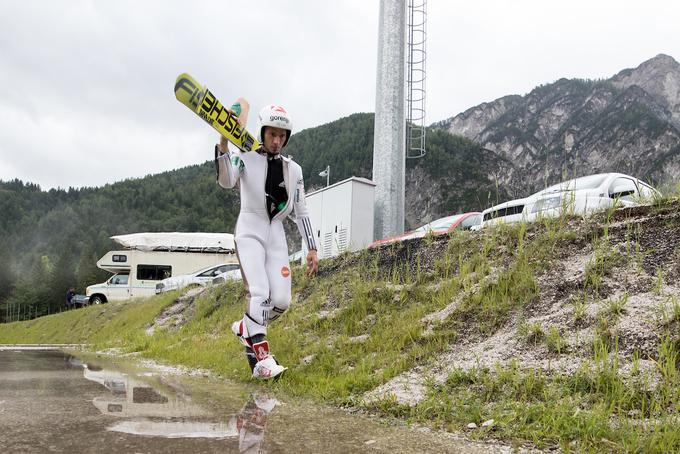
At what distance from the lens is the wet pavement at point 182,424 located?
2.13m

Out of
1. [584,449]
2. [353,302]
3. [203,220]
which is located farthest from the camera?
[203,220]

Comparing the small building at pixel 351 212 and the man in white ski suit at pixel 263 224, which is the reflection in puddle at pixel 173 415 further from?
the small building at pixel 351 212

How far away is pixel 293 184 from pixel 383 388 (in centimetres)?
185

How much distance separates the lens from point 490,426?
2566mm

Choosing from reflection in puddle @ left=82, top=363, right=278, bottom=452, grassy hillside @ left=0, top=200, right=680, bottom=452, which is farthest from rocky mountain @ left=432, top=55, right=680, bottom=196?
reflection in puddle @ left=82, top=363, right=278, bottom=452

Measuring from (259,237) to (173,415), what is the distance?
6.02ft

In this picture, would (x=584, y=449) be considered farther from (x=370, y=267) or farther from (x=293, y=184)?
(x=370, y=267)

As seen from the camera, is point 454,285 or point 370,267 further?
point 370,267

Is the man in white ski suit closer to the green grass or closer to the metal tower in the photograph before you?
the green grass

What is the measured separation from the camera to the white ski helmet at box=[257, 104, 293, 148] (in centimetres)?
427

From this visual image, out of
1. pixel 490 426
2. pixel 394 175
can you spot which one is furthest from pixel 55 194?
pixel 490 426

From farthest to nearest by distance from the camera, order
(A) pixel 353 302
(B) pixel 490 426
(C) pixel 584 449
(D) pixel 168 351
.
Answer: (D) pixel 168 351 < (A) pixel 353 302 < (B) pixel 490 426 < (C) pixel 584 449

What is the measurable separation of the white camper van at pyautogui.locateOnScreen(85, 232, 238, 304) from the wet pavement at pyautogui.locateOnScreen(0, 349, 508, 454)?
25.5 m

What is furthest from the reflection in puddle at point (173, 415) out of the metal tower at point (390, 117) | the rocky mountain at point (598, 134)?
the rocky mountain at point (598, 134)
